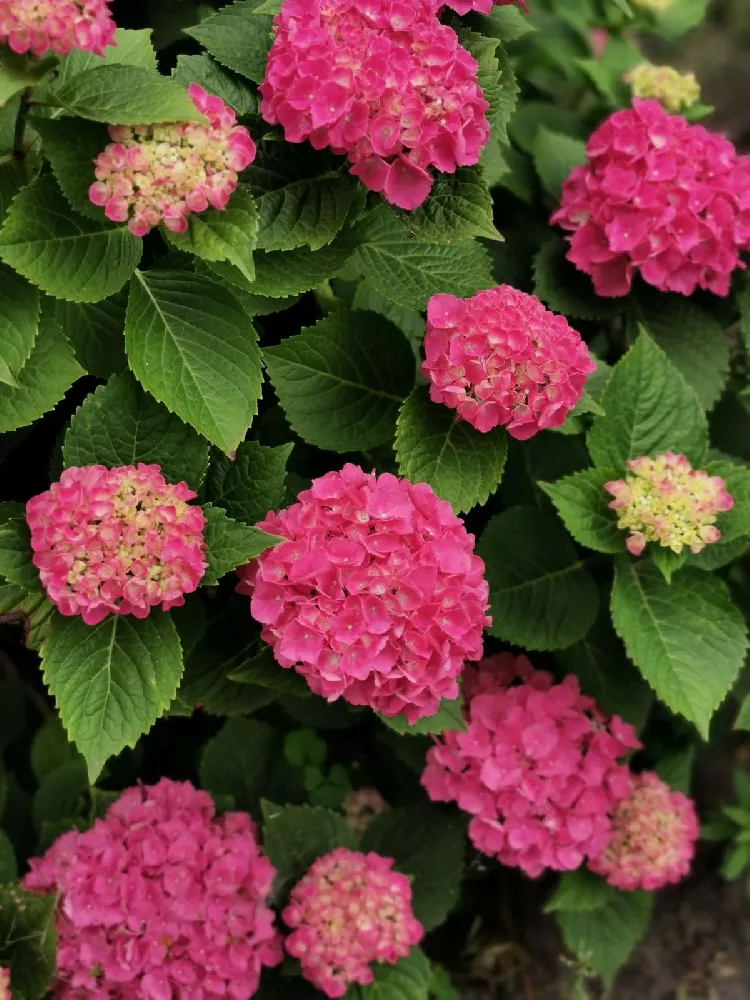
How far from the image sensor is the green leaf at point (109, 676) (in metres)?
1.22

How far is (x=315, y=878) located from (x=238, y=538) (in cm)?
76

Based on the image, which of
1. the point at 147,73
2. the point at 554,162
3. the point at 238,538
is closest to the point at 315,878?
the point at 238,538

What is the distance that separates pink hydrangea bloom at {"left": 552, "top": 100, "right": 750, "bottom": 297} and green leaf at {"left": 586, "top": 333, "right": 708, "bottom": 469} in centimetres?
19

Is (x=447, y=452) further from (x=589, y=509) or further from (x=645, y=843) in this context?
(x=645, y=843)

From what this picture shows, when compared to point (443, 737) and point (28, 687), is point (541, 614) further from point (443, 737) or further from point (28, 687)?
point (28, 687)

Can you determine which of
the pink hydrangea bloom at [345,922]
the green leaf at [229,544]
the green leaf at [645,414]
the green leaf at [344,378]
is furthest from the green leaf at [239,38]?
the pink hydrangea bloom at [345,922]

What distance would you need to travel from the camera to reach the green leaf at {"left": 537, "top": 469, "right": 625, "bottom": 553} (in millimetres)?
1553

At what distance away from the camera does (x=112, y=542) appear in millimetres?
1154

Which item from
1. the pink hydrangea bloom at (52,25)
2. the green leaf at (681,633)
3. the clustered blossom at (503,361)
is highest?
the pink hydrangea bloom at (52,25)

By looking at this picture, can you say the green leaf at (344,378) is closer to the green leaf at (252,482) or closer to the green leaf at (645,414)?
the green leaf at (252,482)

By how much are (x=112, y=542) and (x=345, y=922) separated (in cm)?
85

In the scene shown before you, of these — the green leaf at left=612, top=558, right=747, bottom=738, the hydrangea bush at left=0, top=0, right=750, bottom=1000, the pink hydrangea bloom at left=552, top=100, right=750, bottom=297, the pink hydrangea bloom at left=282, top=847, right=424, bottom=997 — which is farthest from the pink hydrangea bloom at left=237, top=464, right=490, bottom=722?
the pink hydrangea bloom at left=552, top=100, right=750, bottom=297

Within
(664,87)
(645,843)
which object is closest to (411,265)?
(664,87)

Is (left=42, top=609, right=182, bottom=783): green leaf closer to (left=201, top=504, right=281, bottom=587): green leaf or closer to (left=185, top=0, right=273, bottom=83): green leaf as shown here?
(left=201, top=504, right=281, bottom=587): green leaf
